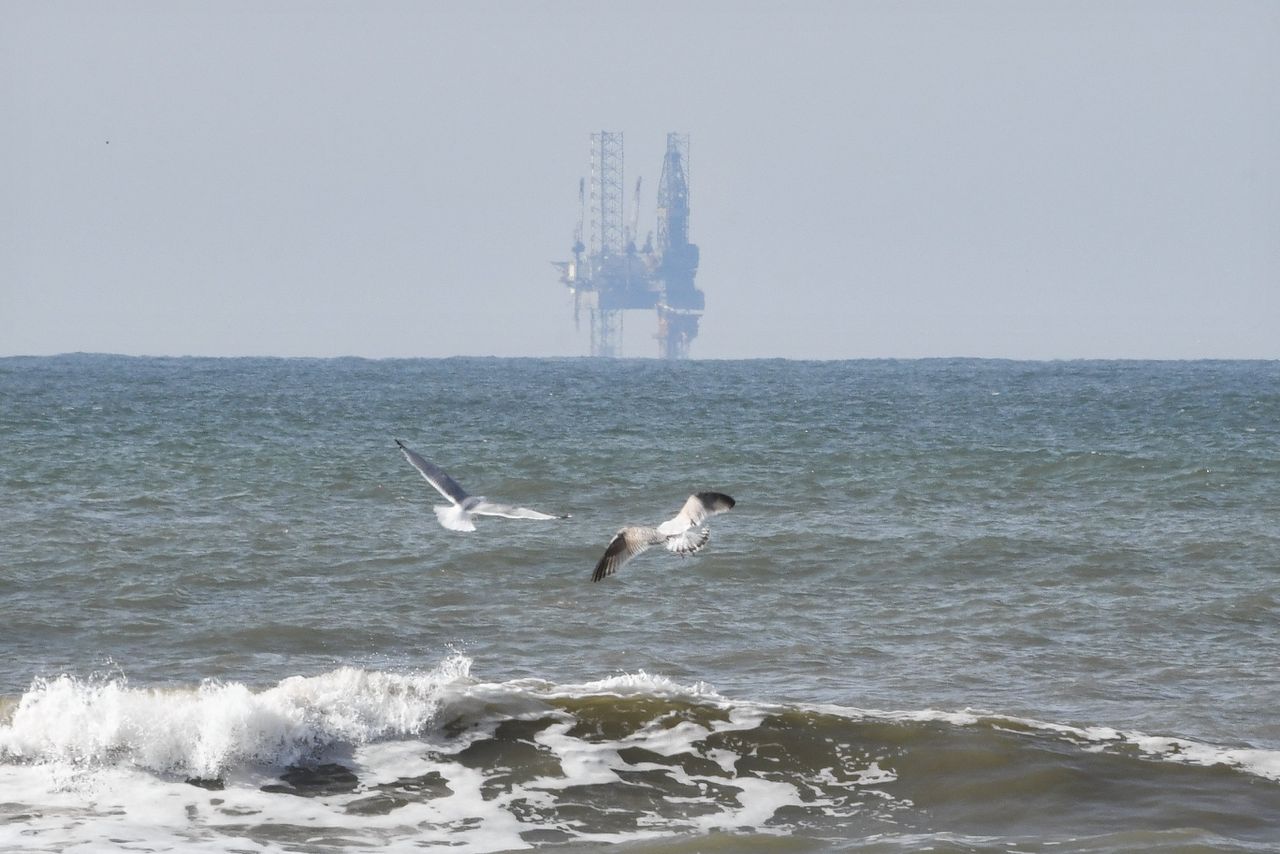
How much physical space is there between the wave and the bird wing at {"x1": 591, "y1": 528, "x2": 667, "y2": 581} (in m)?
1.79

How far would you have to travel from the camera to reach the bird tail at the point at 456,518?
401 inches

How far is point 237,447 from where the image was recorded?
35000 millimetres

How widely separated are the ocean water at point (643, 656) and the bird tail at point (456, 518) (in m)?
2.04

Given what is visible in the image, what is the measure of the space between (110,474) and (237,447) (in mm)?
5612

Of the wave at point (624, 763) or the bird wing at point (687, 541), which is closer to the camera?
the bird wing at point (687, 541)

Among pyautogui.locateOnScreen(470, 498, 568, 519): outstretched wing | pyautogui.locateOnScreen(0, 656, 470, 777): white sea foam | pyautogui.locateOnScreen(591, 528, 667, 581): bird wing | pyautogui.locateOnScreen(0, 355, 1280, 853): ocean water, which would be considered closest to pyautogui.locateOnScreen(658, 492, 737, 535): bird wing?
pyautogui.locateOnScreen(591, 528, 667, 581): bird wing

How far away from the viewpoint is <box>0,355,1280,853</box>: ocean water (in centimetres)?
1084

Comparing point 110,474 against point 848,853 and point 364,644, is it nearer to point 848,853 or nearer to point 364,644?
point 364,644

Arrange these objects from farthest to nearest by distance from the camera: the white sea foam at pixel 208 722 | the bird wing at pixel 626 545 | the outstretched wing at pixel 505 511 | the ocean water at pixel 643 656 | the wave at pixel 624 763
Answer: the white sea foam at pixel 208 722, the ocean water at pixel 643 656, the wave at pixel 624 763, the bird wing at pixel 626 545, the outstretched wing at pixel 505 511

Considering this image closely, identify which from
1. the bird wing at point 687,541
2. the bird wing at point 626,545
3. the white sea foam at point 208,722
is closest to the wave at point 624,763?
the white sea foam at point 208,722

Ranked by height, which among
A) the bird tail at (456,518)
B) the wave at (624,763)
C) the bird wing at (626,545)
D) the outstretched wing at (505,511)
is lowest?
the wave at (624,763)

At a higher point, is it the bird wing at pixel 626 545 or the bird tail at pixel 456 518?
the bird tail at pixel 456 518

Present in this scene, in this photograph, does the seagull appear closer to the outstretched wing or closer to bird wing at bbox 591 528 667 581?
the outstretched wing

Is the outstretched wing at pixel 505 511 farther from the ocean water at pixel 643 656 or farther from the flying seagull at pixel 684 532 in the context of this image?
the ocean water at pixel 643 656
